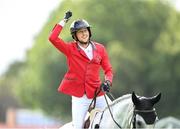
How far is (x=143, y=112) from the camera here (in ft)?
38.2

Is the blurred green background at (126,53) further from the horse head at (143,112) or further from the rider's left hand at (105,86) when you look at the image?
the horse head at (143,112)

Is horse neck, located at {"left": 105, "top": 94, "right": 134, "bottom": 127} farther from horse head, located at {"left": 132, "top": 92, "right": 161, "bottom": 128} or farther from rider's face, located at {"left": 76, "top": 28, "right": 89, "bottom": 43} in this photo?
rider's face, located at {"left": 76, "top": 28, "right": 89, "bottom": 43}

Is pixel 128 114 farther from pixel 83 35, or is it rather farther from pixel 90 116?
pixel 83 35

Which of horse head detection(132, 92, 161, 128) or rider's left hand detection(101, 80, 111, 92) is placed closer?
horse head detection(132, 92, 161, 128)

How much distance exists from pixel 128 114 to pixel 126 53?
2355 inches

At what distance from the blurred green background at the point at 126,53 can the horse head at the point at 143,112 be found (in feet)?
184

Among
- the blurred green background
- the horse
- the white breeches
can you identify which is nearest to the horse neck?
the horse

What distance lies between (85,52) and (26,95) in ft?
229

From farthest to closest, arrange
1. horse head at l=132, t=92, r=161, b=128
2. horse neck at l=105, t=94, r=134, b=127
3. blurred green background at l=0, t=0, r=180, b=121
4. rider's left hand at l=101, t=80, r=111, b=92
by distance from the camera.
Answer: blurred green background at l=0, t=0, r=180, b=121, rider's left hand at l=101, t=80, r=111, b=92, horse neck at l=105, t=94, r=134, b=127, horse head at l=132, t=92, r=161, b=128

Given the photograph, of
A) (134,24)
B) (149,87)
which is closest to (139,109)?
(149,87)

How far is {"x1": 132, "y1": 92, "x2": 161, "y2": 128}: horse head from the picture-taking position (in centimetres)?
1155

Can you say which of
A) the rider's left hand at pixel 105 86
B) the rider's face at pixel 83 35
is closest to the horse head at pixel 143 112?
the rider's left hand at pixel 105 86

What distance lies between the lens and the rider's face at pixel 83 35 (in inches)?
517

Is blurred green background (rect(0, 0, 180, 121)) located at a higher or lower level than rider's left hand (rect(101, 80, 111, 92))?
higher
